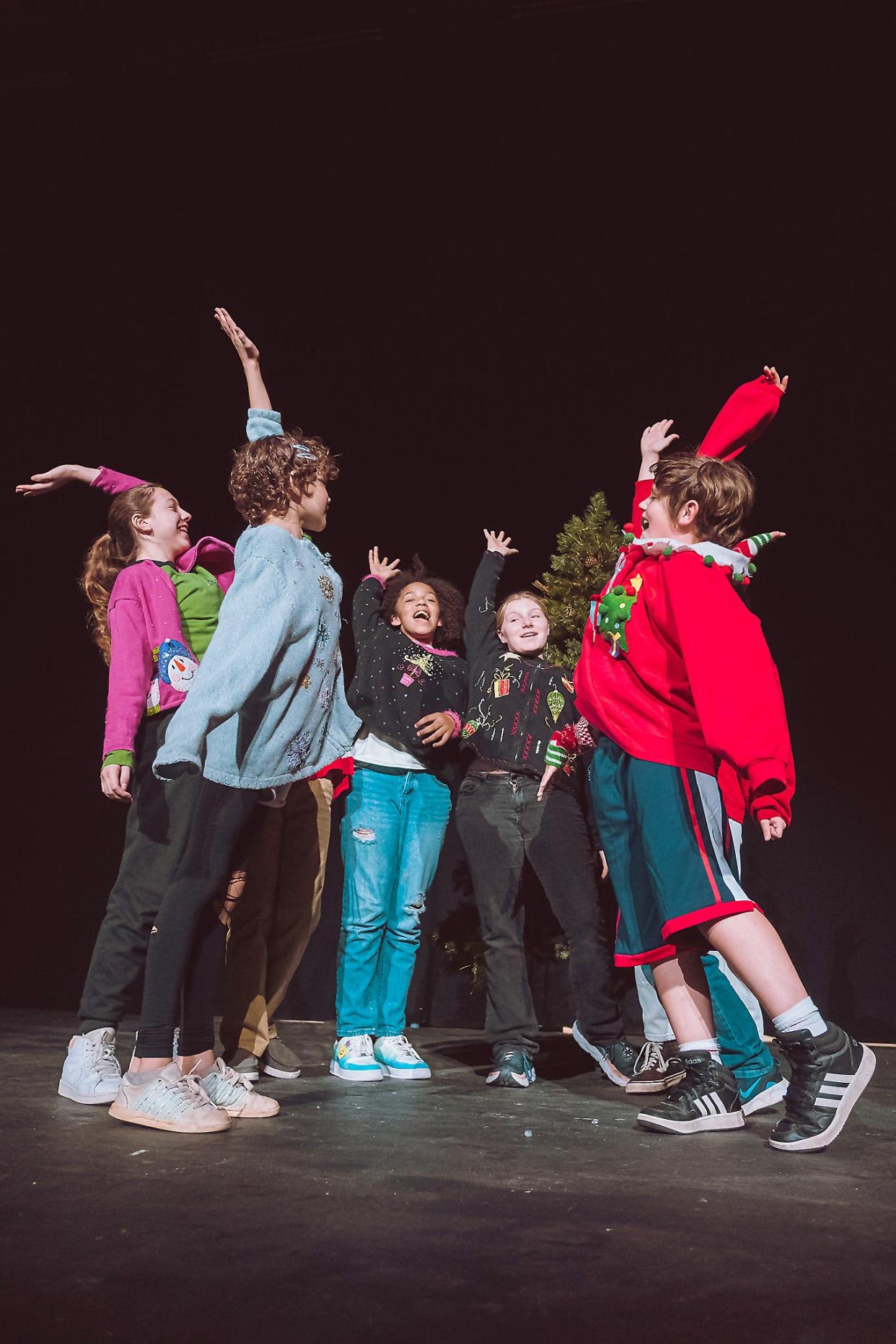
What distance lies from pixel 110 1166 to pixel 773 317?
357cm

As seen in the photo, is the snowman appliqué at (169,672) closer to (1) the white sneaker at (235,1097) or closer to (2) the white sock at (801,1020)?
(1) the white sneaker at (235,1097)

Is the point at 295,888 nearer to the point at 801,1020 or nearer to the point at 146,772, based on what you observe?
the point at 146,772

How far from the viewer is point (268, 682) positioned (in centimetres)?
Answer: 229

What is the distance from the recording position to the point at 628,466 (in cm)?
413

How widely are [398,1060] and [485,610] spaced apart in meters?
1.34

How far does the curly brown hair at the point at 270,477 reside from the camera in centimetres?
244

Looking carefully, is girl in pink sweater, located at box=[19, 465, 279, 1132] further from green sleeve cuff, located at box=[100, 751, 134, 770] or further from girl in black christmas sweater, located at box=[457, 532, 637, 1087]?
girl in black christmas sweater, located at box=[457, 532, 637, 1087]

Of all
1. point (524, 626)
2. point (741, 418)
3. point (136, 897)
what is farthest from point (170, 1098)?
point (741, 418)

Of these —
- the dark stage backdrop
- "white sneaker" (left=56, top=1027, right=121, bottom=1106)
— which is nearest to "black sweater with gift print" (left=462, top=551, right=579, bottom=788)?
the dark stage backdrop

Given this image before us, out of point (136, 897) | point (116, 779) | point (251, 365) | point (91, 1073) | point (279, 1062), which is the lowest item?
point (279, 1062)

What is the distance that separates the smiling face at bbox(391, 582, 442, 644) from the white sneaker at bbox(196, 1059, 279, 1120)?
4.85ft

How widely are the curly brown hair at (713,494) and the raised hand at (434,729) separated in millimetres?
1002

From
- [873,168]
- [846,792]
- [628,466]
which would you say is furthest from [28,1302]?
[873,168]

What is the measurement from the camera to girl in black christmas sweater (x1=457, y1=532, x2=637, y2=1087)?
292cm
